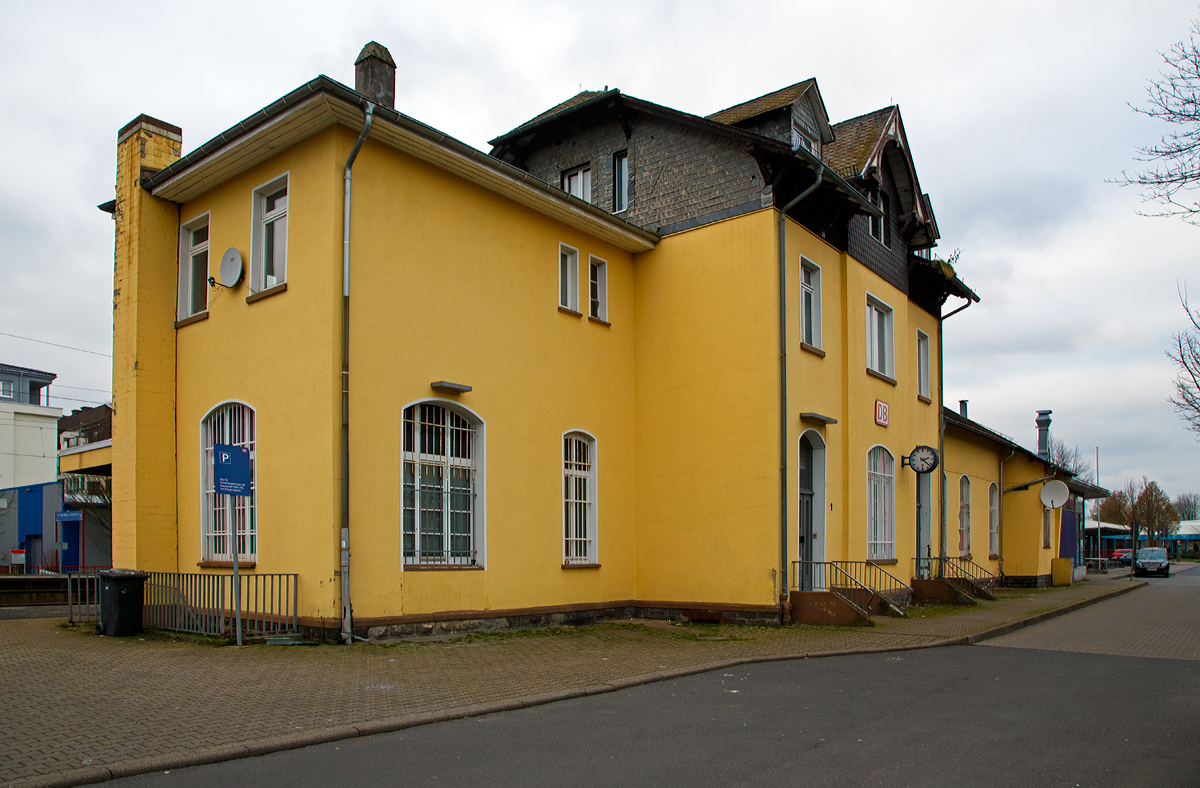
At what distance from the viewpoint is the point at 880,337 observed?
812 inches

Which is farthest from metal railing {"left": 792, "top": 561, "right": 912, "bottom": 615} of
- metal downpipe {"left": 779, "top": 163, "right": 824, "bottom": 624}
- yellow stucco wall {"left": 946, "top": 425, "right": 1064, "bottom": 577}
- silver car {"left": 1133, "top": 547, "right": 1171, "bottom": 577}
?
silver car {"left": 1133, "top": 547, "right": 1171, "bottom": 577}

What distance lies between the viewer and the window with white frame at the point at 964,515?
84.7 ft

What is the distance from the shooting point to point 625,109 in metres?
17.7

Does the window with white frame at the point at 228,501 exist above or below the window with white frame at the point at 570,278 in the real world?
below

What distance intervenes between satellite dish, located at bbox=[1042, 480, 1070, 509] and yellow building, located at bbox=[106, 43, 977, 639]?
10032 mm

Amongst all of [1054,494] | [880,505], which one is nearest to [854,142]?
[880,505]

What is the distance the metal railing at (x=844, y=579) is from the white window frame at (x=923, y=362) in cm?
658

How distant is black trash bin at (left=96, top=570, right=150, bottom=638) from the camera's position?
1220cm

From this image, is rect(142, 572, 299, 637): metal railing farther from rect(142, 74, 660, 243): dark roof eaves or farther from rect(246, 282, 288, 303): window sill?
rect(142, 74, 660, 243): dark roof eaves

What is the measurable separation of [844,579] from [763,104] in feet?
29.4

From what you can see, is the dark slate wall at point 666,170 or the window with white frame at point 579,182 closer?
the dark slate wall at point 666,170

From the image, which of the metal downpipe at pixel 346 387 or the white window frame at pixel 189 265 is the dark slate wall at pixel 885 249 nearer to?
the metal downpipe at pixel 346 387

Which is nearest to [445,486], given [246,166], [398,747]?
[246,166]

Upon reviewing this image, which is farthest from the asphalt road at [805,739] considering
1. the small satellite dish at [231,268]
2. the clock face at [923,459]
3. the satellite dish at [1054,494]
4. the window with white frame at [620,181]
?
the satellite dish at [1054,494]
